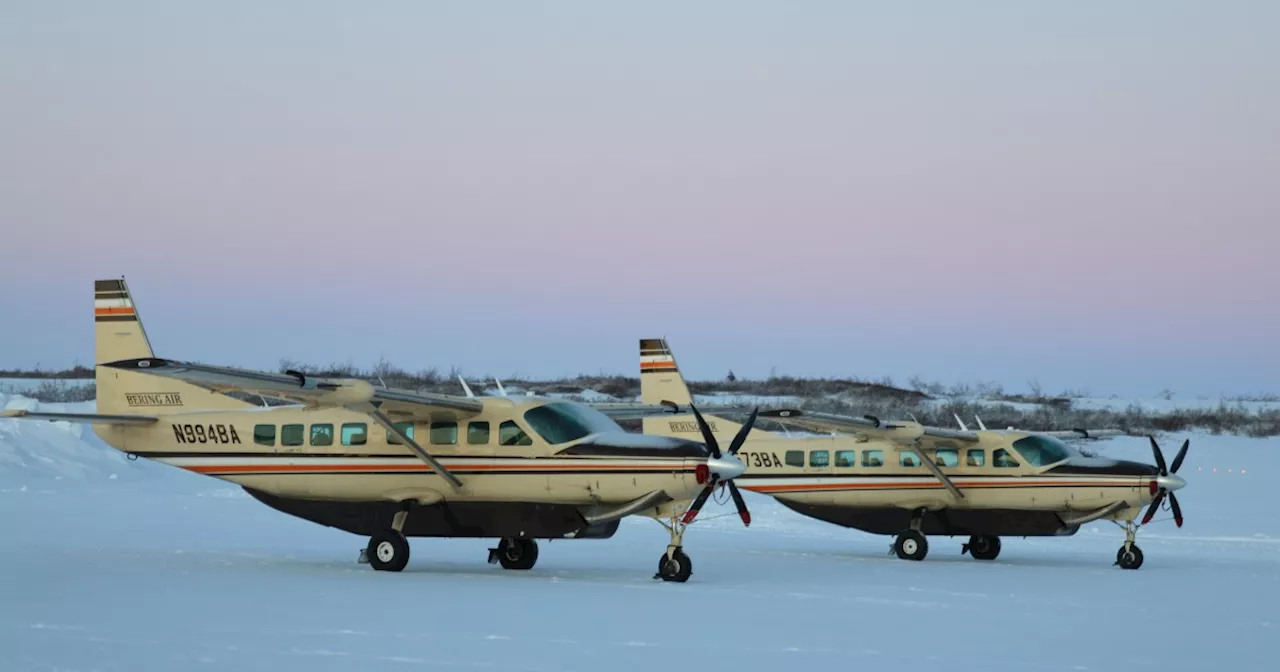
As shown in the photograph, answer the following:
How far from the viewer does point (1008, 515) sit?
23750 millimetres

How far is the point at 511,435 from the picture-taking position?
59.8 ft

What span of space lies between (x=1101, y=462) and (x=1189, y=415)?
29321 millimetres

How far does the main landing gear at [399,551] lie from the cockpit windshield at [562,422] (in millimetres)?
1853

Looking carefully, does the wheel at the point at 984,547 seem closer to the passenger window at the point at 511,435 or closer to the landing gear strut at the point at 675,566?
the landing gear strut at the point at 675,566

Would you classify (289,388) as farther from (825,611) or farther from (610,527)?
(825,611)

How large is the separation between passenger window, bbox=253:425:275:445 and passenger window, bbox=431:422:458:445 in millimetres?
2250

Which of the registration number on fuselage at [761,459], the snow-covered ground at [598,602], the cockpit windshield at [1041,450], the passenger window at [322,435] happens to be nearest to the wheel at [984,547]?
the snow-covered ground at [598,602]

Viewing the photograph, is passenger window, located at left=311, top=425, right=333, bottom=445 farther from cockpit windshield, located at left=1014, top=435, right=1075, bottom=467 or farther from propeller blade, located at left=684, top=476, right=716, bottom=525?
cockpit windshield, located at left=1014, top=435, right=1075, bottom=467

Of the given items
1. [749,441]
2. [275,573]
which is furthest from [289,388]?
[749,441]

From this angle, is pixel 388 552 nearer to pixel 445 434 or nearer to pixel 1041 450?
pixel 445 434

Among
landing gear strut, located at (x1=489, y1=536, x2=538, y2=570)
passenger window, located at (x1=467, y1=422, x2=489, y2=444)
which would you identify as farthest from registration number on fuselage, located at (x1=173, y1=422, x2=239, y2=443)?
landing gear strut, located at (x1=489, y1=536, x2=538, y2=570)

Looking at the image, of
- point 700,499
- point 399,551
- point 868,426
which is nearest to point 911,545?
point 868,426

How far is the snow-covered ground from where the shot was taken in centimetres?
1030

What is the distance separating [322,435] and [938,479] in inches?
409
